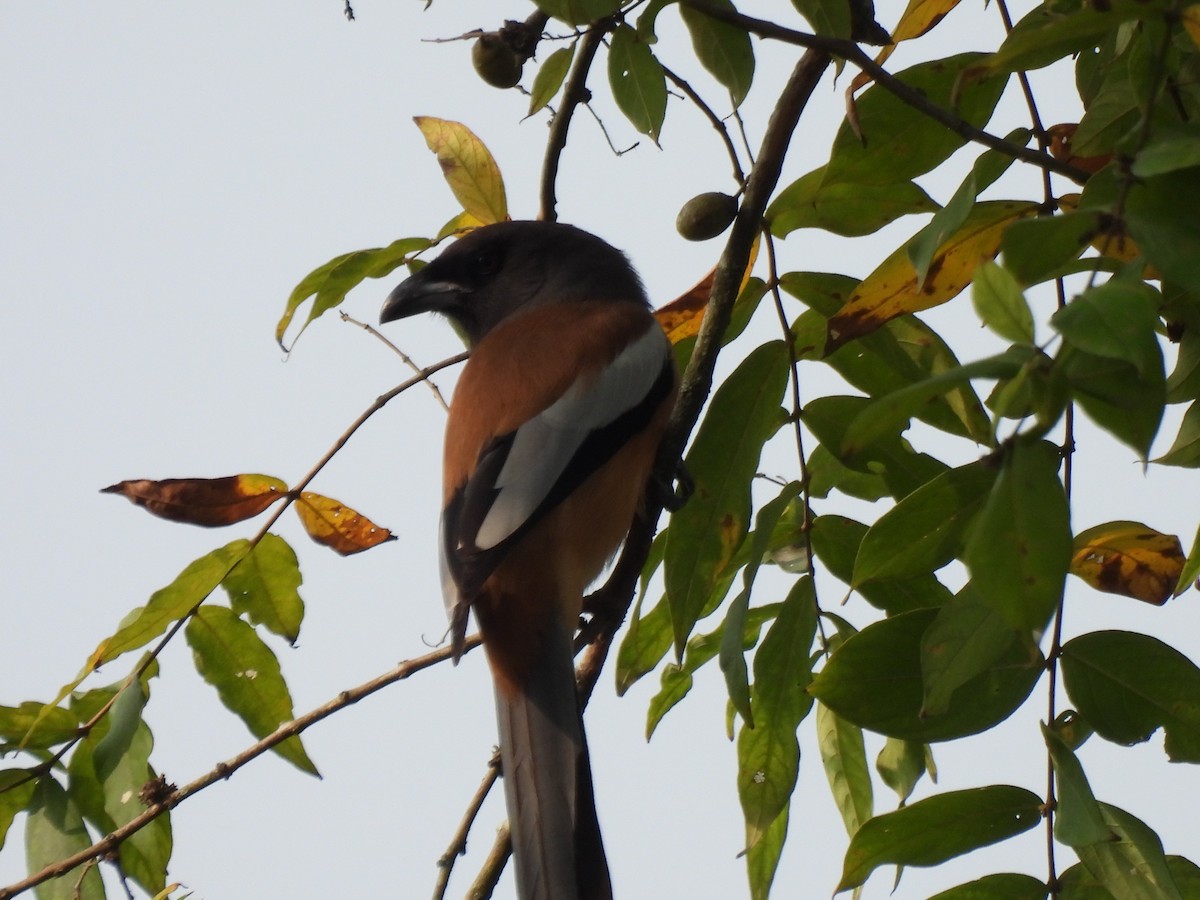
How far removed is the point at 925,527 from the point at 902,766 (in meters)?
0.92

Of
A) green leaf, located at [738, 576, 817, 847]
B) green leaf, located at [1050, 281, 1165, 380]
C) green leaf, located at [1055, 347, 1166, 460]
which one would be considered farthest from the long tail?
green leaf, located at [1050, 281, 1165, 380]

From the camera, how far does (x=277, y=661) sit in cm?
306

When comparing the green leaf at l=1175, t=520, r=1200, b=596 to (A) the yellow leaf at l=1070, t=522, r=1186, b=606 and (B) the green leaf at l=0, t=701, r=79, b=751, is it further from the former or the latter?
(B) the green leaf at l=0, t=701, r=79, b=751

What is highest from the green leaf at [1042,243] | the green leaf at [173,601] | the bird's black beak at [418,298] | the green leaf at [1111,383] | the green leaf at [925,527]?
the bird's black beak at [418,298]

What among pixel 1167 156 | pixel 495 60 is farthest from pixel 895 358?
pixel 495 60

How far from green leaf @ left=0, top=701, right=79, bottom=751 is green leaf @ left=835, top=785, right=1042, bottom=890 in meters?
1.82

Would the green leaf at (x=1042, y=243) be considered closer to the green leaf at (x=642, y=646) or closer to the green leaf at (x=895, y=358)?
the green leaf at (x=895, y=358)

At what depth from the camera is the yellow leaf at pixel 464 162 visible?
11.9 feet

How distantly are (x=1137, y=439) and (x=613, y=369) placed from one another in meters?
2.31

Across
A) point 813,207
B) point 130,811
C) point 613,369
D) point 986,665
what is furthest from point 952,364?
point 130,811

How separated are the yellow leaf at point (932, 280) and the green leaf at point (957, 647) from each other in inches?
24.3

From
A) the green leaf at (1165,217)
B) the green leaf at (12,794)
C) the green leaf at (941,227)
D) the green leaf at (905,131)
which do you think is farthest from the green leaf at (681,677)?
the green leaf at (1165,217)

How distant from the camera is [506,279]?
15.9 feet

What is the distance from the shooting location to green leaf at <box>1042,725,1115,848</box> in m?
1.91
